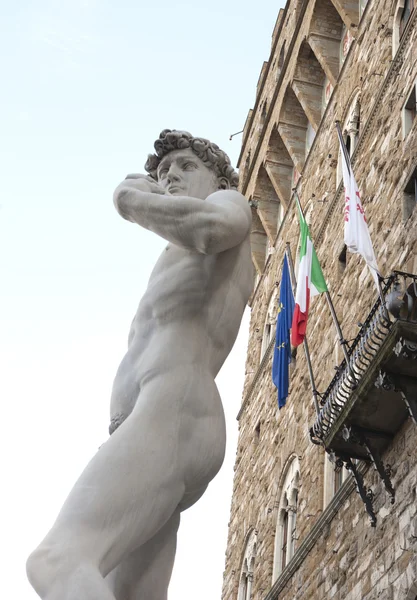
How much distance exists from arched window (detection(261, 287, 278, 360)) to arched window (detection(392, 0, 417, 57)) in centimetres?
613

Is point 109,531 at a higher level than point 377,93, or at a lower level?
lower

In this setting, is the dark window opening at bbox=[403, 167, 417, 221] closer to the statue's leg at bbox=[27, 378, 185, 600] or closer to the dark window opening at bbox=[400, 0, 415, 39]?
the dark window opening at bbox=[400, 0, 415, 39]

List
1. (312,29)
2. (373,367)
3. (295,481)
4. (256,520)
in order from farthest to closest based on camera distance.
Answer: (312,29) < (256,520) < (295,481) < (373,367)

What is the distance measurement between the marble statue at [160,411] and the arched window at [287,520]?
10289 mm

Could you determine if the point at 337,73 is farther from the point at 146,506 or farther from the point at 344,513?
the point at 146,506

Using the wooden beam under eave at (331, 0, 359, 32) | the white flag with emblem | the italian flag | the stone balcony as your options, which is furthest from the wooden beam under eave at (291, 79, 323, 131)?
the stone balcony

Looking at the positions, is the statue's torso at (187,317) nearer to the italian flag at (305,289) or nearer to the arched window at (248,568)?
the italian flag at (305,289)

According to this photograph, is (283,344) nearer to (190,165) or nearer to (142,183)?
(190,165)

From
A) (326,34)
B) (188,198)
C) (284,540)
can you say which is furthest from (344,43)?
(188,198)

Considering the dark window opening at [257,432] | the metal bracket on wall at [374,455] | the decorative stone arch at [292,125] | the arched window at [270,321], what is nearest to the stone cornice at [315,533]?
the metal bracket on wall at [374,455]

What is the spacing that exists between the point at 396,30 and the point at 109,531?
12932 mm

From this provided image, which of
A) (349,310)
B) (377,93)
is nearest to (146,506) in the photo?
(349,310)

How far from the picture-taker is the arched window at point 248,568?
51.5 feet

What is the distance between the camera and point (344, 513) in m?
11.1
